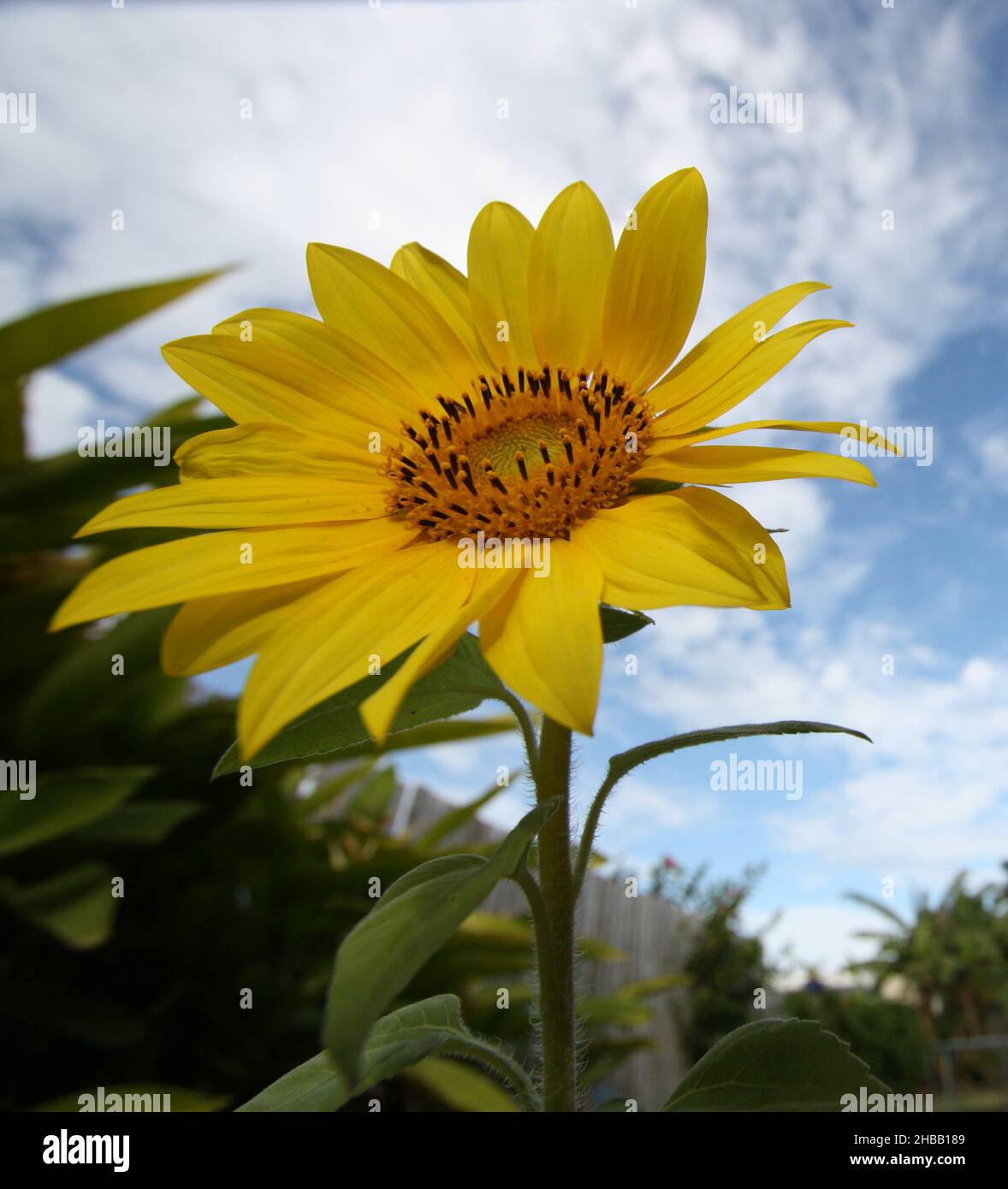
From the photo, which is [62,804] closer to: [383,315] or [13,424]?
[13,424]

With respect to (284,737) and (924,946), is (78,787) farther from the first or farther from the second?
(924,946)

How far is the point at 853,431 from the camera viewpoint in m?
0.42

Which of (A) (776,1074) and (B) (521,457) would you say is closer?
(A) (776,1074)

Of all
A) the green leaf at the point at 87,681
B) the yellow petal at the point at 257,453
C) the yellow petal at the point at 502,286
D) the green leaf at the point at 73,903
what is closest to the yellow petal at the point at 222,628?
the yellow petal at the point at 257,453

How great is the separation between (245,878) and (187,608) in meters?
2.16

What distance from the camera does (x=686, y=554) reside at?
39cm

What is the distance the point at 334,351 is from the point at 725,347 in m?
0.21

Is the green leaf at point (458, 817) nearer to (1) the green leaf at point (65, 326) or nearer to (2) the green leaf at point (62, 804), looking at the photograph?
(2) the green leaf at point (62, 804)

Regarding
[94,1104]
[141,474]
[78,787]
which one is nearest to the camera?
[94,1104]

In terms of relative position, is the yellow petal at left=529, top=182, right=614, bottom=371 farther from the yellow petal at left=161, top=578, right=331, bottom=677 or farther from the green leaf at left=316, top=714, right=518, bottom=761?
the green leaf at left=316, top=714, right=518, bottom=761

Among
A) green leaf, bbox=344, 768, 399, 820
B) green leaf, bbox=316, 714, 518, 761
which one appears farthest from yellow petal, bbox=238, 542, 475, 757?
green leaf, bbox=344, 768, 399, 820

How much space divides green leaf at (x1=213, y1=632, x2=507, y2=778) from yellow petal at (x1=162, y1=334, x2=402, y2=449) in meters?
0.15

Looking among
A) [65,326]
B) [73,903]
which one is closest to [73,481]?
[65,326]

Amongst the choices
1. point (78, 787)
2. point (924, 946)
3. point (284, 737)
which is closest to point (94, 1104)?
point (78, 787)
